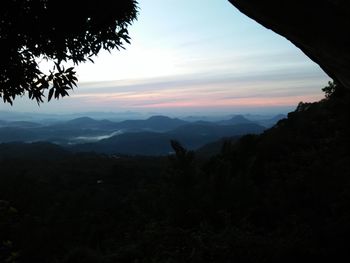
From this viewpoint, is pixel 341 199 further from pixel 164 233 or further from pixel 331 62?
pixel 331 62

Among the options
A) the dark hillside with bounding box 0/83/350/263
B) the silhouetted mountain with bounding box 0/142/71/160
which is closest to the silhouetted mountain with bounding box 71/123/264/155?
the silhouetted mountain with bounding box 0/142/71/160

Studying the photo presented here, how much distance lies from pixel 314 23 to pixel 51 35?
2.59m

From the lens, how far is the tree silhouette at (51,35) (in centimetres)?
409

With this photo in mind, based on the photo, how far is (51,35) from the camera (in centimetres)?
438

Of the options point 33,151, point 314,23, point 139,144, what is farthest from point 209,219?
point 139,144

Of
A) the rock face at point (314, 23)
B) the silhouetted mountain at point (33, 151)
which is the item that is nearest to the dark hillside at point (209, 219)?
the rock face at point (314, 23)

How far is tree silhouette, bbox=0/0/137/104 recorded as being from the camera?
4090 mm

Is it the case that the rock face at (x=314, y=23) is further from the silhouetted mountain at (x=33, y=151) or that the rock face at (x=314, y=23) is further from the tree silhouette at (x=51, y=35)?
the silhouetted mountain at (x=33, y=151)

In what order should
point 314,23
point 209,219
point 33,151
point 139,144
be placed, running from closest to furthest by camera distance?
point 314,23 < point 209,219 < point 33,151 < point 139,144

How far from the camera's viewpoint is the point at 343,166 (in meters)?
11.4

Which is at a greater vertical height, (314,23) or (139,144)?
(314,23)

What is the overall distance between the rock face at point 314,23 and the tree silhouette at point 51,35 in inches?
54.0

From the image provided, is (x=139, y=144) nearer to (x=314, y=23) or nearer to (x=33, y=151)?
(x=33, y=151)

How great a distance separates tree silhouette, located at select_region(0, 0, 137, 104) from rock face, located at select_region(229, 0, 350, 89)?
4.50 ft
